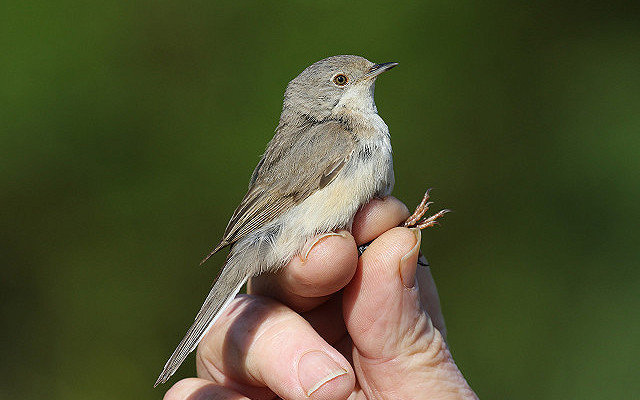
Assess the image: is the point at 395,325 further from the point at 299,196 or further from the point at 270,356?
the point at 299,196

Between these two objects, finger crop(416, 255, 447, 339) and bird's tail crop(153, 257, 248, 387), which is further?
finger crop(416, 255, 447, 339)

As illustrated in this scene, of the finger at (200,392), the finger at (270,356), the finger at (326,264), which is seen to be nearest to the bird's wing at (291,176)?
the finger at (326,264)

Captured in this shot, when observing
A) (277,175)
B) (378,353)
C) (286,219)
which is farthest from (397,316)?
(277,175)

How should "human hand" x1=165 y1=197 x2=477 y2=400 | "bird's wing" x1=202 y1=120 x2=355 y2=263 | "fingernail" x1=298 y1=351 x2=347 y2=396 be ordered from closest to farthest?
"fingernail" x1=298 y1=351 x2=347 y2=396
"human hand" x1=165 y1=197 x2=477 y2=400
"bird's wing" x1=202 y1=120 x2=355 y2=263

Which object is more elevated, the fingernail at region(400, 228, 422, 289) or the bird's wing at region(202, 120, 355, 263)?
the bird's wing at region(202, 120, 355, 263)

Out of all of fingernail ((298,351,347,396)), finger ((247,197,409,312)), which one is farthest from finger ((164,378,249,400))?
finger ((247,197,409,312))

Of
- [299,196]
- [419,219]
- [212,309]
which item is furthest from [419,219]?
[212,309]

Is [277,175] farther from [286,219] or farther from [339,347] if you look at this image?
[339,347]

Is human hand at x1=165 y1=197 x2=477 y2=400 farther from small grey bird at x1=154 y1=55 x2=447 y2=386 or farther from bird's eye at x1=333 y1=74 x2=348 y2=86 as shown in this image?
bird's eye at x1=333 y1=74 x2=348 y2=86
